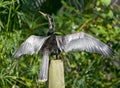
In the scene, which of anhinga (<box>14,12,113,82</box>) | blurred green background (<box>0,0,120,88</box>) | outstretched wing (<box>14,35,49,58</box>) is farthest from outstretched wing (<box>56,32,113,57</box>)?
blurred green background (<box>0,0,120,88</box>)

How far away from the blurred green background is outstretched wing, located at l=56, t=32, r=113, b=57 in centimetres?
128

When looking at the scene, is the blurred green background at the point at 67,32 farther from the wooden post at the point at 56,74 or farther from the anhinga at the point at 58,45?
the wooden post at the point at 56,74

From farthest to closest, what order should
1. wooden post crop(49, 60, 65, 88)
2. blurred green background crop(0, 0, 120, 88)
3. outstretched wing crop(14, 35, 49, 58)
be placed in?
blurred green background crop(0, 0, 120, 88)
outstretched wing crop(14, 35, 49, 58)
wooden post crop(49, 60, 65, 88)

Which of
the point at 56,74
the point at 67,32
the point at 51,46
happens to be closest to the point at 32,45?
the point at 51,46

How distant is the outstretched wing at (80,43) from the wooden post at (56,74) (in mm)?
207

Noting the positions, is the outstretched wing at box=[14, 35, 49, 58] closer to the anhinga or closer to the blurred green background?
the anhinga

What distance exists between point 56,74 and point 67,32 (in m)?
2.43

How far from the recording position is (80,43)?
3957mm

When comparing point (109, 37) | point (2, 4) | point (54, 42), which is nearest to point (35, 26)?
point (2, 4)

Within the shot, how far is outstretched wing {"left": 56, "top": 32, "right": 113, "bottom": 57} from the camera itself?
3.87 m

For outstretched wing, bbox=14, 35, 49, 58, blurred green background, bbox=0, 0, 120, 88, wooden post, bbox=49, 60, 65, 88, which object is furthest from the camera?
blurred green background, bbox=0, 0, 120, 88

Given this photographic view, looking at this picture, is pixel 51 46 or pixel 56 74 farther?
pixel 51 46

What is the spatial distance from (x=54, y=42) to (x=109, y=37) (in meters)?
2.43

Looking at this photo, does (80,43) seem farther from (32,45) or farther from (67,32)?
(67,32)
